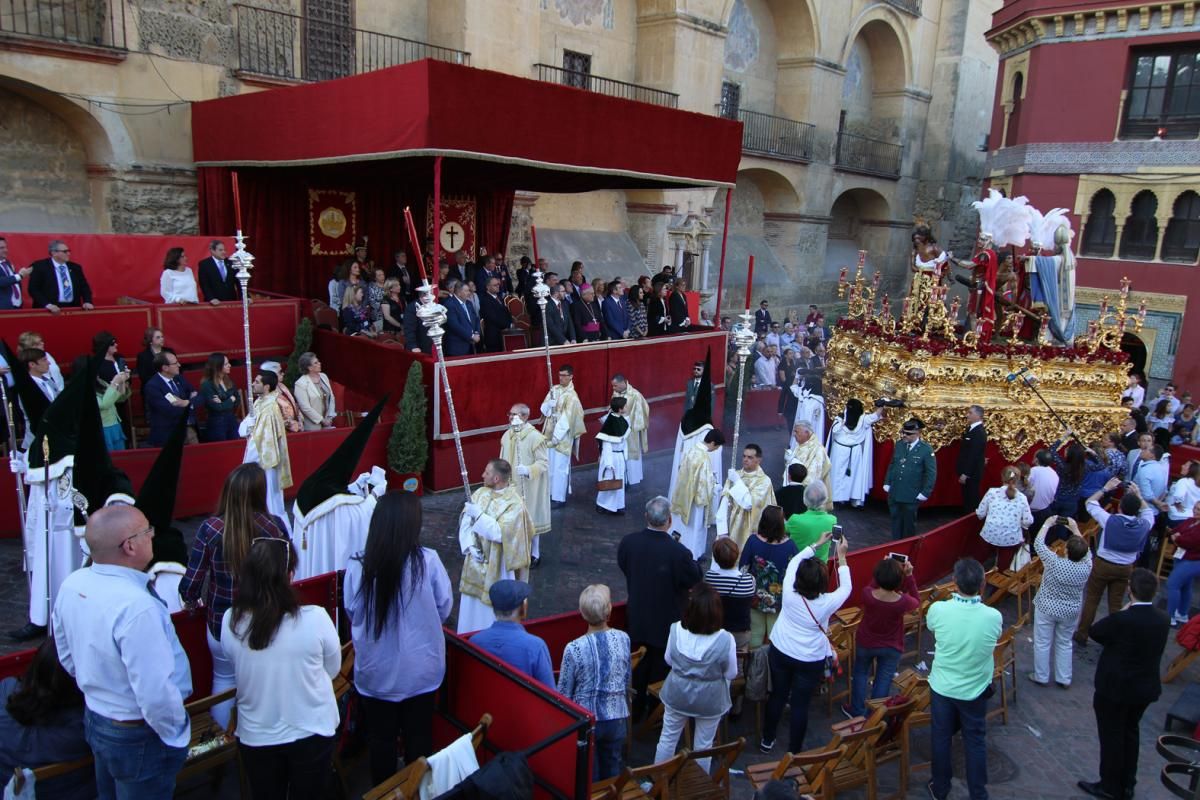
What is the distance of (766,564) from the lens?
6.32 metres

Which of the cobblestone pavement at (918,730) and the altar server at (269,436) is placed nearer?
the cobblestone pavement at (918,730)

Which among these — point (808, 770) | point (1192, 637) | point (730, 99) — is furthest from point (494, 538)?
point (730, 99)

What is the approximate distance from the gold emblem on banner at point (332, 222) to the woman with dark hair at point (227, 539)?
39.0ft

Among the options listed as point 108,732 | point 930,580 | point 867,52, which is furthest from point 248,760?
point 867,52

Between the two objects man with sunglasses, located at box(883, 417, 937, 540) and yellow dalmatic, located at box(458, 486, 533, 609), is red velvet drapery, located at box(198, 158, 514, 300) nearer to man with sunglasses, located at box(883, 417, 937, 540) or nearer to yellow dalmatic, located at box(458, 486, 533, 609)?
yellow dalmatic, located at box(458, 486, 533, 609)

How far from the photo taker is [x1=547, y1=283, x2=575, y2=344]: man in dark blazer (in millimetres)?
12766

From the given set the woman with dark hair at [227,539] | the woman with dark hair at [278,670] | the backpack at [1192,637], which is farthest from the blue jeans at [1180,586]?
the woman with dark hair at [227,539]

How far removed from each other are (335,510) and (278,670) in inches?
107

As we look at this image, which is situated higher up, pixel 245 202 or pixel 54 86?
pixel 54 86

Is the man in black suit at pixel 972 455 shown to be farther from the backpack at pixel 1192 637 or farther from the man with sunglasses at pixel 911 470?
the backpack at pixel 1192 637

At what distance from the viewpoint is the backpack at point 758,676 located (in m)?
6.14

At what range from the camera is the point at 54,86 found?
41.6 feet

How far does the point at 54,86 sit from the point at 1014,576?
1475 centimetres

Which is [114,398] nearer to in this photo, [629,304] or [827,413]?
[629,304]
